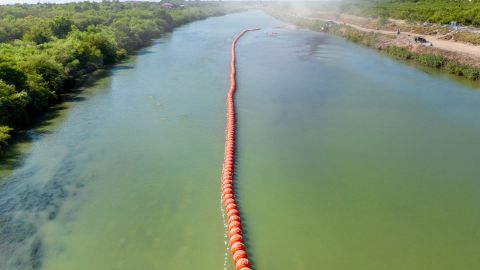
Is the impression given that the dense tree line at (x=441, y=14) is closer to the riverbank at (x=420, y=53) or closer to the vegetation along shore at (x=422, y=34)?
the vegetation along shore at (x=422, y=34)

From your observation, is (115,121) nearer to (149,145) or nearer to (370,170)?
(149,145)

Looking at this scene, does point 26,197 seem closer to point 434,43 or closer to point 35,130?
point 35,130

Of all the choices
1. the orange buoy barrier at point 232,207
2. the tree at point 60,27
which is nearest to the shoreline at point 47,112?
the tree at point 60,27

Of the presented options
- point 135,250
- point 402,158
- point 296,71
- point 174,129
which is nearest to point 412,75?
point 296,71

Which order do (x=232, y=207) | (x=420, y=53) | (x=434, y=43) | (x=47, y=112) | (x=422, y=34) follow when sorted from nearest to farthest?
(x=232, y=207)
(x=47, y=112)
(x=420, y=53)
(x=434, y=43)
(x=422, y=34)

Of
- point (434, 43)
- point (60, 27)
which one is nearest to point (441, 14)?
point (434, 43)

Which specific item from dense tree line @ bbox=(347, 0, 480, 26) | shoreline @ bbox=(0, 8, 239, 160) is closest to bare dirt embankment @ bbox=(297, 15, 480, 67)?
dense tree line @ bbox=(347, 0, 480, 26)

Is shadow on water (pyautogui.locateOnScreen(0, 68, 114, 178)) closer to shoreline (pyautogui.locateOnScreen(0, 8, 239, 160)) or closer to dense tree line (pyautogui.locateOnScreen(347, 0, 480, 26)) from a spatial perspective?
shoreline (pyautogui.locateOnScreen(0, 8, 239, 160))

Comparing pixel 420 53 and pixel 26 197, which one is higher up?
pixel 420 53
